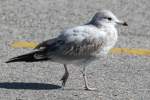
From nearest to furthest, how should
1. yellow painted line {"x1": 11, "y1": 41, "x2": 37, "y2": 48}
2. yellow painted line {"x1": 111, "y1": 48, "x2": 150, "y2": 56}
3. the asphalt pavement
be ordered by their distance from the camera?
the asphalt pavement, yellow painted line {"x1": 111, "y1": 48, "x2": 150, "y2": 56}, yellow painted line {"x1": 11, "y1": 41, "x2": 37, "y2": 48}

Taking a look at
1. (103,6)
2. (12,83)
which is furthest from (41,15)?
(12,83)

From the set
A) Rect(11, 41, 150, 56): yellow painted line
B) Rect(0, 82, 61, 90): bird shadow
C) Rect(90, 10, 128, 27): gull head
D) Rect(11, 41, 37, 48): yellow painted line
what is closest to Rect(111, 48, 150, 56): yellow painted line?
Rect(11, 41, 150, 56): yellow painted line

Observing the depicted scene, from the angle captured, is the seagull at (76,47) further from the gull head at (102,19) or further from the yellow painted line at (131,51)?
the yellow painted line at (131,51)

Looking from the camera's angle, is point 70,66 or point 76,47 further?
point 70,66

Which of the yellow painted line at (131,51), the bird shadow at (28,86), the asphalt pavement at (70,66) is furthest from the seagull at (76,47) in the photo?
the yellow painted line at (131,51)

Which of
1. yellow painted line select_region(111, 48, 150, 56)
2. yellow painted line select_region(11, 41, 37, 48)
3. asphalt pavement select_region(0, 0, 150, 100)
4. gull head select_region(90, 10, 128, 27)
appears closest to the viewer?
asphalt pavement select_region(0, 0, 150, 100)

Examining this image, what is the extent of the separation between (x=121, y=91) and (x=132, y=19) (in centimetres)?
400

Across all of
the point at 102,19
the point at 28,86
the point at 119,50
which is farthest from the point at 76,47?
the point at 119,50

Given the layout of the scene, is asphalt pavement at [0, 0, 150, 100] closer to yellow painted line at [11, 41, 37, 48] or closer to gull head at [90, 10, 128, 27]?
yellow painted line at [11, 41, 37, 48]

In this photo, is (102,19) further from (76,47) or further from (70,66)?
(70,66)

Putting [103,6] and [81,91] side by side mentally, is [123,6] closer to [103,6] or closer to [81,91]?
[103,6]

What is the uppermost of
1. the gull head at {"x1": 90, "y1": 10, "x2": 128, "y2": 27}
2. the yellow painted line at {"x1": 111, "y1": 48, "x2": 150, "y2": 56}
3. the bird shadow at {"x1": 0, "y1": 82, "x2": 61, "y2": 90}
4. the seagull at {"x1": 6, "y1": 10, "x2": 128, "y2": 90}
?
the gull head at {"x1": 90, "y1": 10, "x2": 128, "y2": 27}

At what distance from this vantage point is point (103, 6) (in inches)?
534

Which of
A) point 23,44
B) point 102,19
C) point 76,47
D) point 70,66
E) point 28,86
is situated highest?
point 102,19
